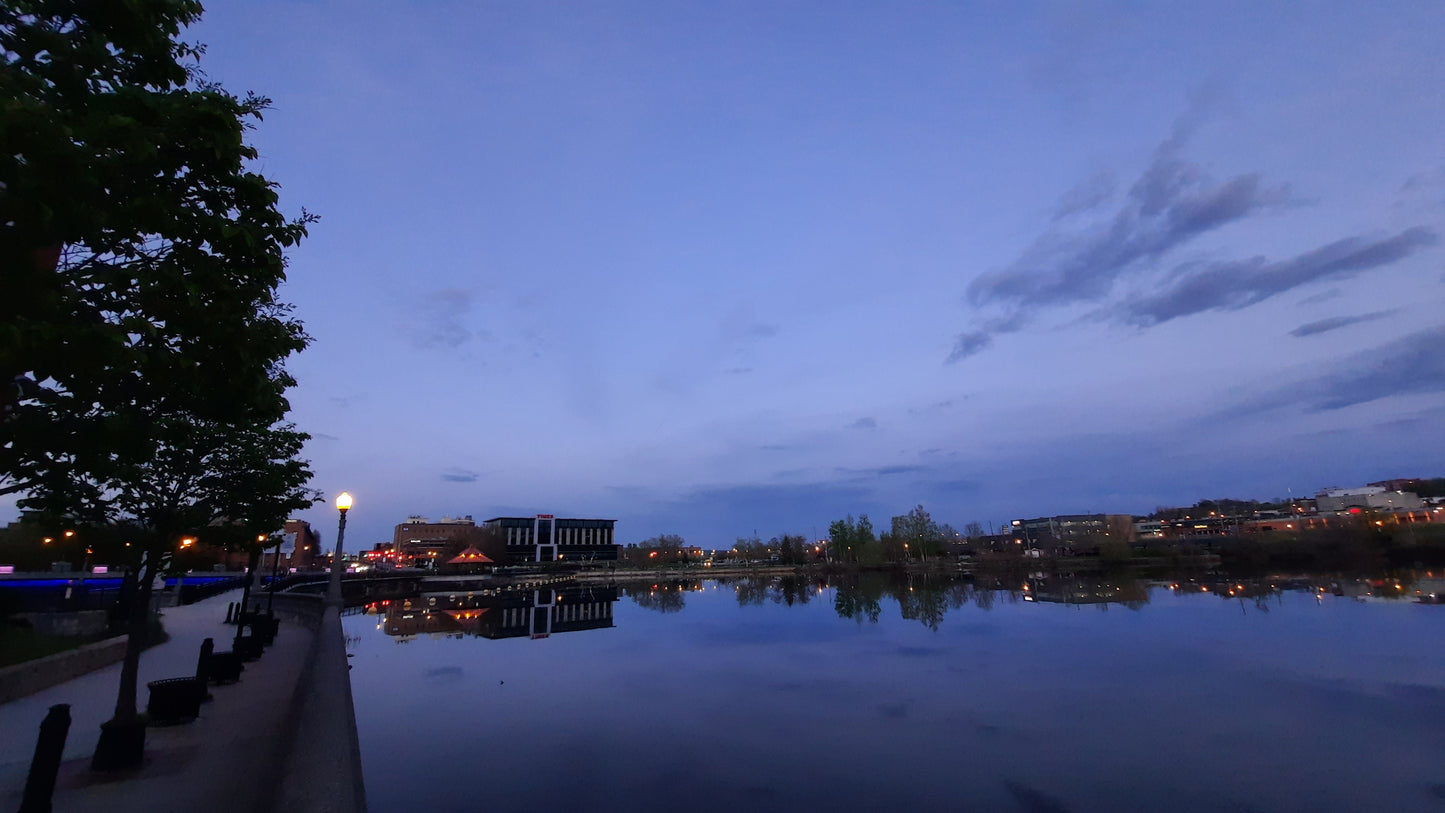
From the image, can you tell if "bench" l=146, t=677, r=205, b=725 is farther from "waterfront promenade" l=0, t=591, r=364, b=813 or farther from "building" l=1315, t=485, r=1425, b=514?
"building" l=1315, t=485, r=1425, b=514

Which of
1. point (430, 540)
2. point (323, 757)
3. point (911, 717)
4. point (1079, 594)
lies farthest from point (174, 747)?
point (430, 540)

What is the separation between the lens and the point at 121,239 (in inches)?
198

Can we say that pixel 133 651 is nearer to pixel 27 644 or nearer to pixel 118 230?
pixel 118 230

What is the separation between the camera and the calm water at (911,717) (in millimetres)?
11625

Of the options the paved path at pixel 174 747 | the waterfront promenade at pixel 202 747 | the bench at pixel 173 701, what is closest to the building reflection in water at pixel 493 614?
the paved path at pixel 174 747

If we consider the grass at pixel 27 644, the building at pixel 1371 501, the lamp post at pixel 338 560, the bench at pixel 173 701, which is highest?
the building at pixel 1371 501

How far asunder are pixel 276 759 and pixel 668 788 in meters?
6.23

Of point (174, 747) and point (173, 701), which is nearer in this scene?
point (174, 747)

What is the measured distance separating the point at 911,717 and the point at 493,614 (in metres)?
34.4

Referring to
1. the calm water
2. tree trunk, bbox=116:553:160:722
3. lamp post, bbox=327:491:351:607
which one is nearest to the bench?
tree trunk, bbox=116:553:160:722

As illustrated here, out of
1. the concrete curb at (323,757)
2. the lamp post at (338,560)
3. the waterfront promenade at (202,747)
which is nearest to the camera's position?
the concrete curb at (323,757)

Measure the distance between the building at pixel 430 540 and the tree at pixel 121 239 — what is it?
152m

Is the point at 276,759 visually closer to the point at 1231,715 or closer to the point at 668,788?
the point at 668,788

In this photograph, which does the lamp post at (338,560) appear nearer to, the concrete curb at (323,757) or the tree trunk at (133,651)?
the tree trunk at (133,651)
